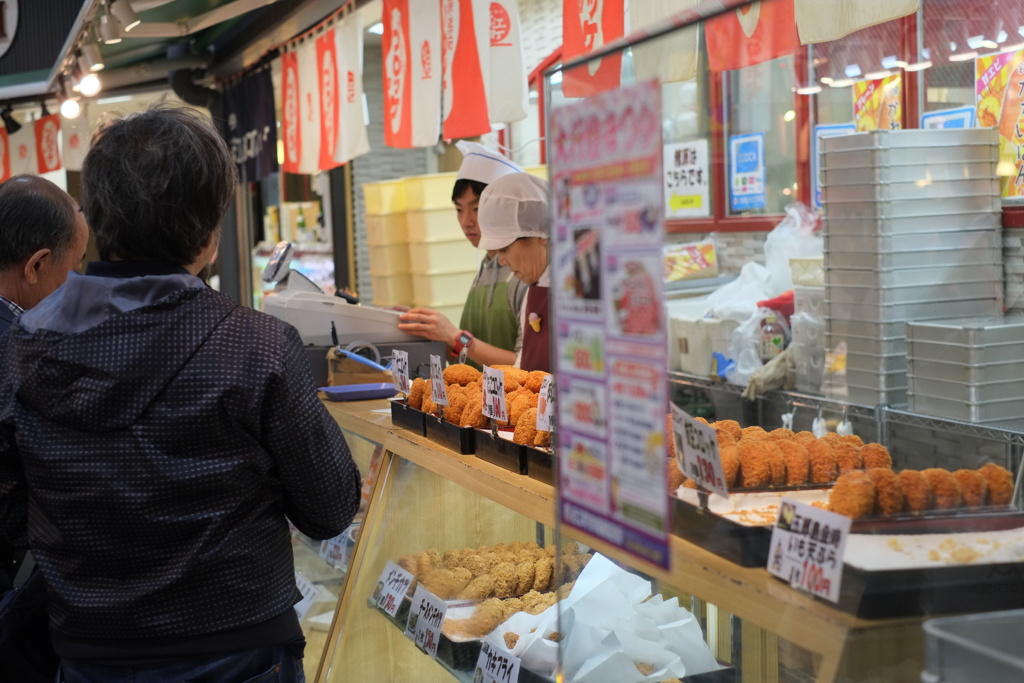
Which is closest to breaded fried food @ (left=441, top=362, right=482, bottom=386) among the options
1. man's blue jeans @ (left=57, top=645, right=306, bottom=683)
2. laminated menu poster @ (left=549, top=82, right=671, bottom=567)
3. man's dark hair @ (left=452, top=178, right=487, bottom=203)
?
man's blue jeans @ (left=57, top=645, right=306, bottom=683)

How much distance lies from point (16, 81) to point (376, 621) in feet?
21.5

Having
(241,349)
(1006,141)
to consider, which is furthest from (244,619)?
(1006,141)

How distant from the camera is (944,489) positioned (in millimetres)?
1322

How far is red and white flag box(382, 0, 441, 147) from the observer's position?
4.76m

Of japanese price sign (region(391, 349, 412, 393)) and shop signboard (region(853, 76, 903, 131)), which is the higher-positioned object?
shop signboard (region(853, 76, 903, 131))

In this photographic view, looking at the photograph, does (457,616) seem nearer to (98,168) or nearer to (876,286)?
(98,168)

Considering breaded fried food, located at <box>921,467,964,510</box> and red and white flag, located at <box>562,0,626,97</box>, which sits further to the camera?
red and white flag, located at <box>562,0,626,97</box>

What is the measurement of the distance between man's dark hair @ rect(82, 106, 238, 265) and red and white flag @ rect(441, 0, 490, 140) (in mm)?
2668

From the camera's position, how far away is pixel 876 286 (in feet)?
12.3

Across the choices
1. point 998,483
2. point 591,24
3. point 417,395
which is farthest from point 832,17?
point 998,483

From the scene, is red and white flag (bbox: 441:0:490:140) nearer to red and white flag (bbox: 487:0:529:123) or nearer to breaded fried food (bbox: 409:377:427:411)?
red and white flag (bbox: 487:0:529:123)

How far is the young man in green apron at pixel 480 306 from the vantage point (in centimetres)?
414

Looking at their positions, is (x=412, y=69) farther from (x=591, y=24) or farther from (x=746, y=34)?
(x=746, y=34)

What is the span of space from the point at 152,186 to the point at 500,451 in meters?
1.08
